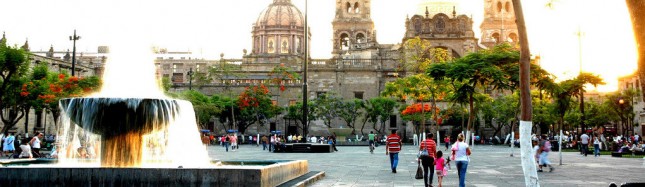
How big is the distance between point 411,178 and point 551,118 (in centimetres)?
4423

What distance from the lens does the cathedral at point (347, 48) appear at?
70.1 m

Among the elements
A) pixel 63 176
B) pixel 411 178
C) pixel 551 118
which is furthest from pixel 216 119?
pixel 63 176

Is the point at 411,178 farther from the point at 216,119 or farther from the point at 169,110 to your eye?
the point at 216,119

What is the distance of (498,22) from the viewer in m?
81.7

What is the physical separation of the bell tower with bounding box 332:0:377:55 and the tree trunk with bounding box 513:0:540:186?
71.1 meters

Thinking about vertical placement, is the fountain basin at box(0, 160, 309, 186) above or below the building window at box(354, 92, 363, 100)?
below

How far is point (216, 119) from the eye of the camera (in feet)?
224

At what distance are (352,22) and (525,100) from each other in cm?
7216

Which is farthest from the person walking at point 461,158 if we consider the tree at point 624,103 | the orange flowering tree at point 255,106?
the orange flowering tree at point 255,106

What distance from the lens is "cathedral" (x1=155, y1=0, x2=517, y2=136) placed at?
230 feet

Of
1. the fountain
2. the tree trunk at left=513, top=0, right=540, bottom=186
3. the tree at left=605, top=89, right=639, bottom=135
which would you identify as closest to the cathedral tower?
the tree at left=605, top=89, right=639, bottom=135

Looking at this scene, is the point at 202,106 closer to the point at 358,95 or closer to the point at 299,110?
the point at 299,110

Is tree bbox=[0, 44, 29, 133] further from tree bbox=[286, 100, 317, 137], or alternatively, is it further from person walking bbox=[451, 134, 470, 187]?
tree bbox=[286, 100, 317, 137]

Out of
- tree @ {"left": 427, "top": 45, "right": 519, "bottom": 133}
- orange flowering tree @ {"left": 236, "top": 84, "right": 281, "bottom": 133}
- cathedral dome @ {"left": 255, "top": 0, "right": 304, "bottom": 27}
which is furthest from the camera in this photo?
cathedral dome @ {"left": 255, "top": 0, "right": 304, "bottom": 27}
